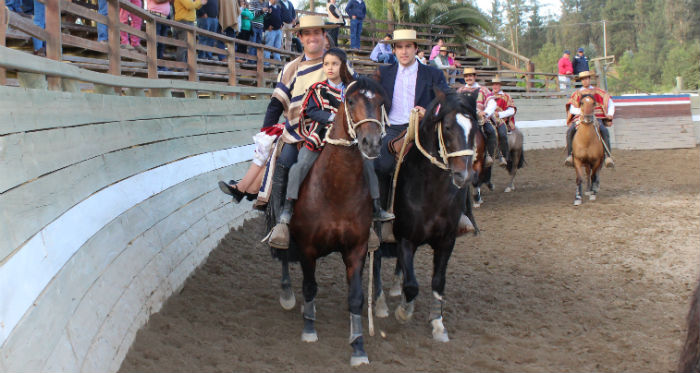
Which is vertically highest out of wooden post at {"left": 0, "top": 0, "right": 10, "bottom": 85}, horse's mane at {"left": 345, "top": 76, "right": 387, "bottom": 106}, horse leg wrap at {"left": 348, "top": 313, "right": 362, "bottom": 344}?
wooden post at {"left": 0, "top": 0, "right": 10, "bottom": 85}

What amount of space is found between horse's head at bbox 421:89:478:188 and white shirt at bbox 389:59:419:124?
3.39 ft

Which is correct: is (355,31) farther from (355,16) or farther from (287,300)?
(287,300)

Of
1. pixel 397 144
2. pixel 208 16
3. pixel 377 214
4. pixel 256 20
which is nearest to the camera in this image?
pixel 377 214

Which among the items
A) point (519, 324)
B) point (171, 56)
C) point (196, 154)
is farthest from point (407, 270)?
point (171, 56)

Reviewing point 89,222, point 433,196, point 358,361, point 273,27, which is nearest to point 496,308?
point 433,196

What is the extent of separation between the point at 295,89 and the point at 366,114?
146cm

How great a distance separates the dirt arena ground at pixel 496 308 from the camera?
525cm

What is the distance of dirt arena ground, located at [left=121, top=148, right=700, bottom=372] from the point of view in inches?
207

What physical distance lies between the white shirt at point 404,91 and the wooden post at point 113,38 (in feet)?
9.18

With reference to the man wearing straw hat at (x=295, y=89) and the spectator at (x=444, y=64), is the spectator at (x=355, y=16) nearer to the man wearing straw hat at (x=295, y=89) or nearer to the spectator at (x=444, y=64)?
the spectator at (x=444, y=64)

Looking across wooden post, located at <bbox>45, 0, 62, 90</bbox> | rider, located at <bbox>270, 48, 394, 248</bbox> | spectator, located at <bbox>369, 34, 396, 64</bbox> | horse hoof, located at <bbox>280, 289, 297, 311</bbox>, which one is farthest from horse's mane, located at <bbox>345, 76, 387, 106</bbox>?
spectator, located at <bbox>369, 34, 396, 64</bbox>

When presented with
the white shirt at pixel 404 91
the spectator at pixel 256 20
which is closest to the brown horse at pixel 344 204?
the white shirt at pixel 404 91

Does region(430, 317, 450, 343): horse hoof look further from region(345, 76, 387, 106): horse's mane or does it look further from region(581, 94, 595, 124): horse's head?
region(581, 94, 595, 124): horse's head

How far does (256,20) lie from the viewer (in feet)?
48.5
